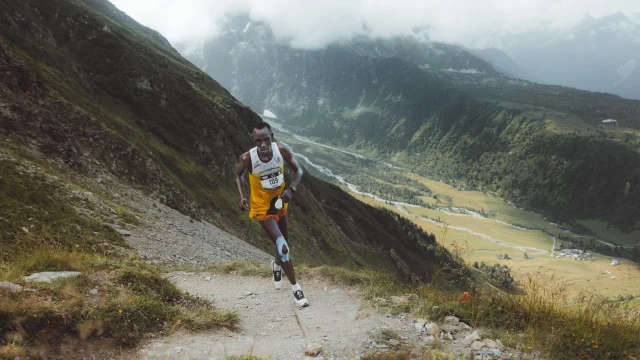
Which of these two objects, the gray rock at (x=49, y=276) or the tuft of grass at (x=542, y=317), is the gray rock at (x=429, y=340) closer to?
the tuft of grass at (x=542, y=317)

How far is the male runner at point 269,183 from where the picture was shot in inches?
352

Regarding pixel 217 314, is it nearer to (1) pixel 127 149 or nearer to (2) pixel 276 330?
(2) pixel 276 330

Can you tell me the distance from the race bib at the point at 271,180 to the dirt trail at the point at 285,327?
325cm

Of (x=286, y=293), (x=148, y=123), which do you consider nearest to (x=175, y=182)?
(x=148, y=123)

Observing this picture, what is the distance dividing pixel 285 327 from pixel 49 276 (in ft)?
16.3

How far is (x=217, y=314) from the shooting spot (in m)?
7.53

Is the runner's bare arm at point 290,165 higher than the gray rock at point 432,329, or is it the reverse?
the runner's bare arm at point 290,165

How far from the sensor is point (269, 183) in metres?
9.03

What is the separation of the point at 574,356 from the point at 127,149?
38.2 m

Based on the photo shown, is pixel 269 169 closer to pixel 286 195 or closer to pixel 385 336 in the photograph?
pixel 286 195

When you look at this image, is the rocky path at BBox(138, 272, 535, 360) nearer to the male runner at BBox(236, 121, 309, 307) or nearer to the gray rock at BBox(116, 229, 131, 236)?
the male runner at BBox(236, 121, 309, 307)

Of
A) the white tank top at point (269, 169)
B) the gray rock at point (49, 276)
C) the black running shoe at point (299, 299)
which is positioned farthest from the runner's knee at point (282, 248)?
the gray rock at point (49, 276)

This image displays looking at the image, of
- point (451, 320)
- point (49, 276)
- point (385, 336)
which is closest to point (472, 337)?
point (451, 320)

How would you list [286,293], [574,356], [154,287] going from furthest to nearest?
[286,293] → [154,287] → [574,356]
